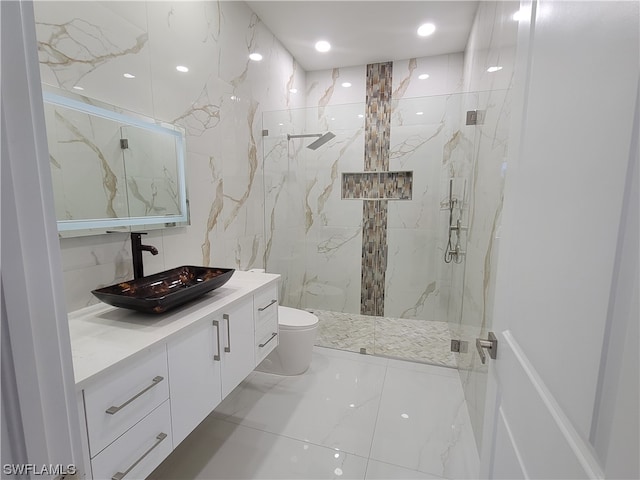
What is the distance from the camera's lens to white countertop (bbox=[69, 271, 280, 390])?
0.91 m

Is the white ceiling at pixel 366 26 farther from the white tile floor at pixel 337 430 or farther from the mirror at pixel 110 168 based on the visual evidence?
the white tile floor at pixel 337 430

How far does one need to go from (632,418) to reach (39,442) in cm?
80

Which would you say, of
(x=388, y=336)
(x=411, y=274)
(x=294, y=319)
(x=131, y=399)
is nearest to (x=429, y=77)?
(x=411, y=274)

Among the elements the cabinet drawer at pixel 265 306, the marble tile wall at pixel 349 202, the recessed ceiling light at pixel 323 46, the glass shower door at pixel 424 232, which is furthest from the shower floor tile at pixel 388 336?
the recessed ceiling light at pixel 323 46

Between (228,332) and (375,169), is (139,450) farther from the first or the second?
(375,169)

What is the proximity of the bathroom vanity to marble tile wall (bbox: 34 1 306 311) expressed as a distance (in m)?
0.39

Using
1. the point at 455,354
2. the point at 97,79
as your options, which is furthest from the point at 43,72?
the point at 455,354

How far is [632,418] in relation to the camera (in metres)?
0.34

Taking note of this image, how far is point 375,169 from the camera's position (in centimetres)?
333

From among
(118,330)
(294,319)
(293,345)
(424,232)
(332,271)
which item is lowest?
(293,345)

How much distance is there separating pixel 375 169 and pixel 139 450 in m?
3.05

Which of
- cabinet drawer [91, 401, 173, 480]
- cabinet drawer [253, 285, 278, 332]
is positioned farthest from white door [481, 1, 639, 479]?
cabinet drawer [253, 285, 278, 332]

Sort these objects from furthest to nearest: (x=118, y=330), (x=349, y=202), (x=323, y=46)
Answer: (x=349, y=202), (x=323, y=46), (x=118, y=330)

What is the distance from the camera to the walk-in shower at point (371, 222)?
2.88 m
